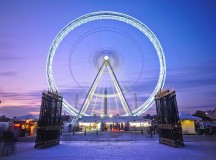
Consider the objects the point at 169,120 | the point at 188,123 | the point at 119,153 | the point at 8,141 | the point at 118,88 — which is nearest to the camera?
the point at 8,141

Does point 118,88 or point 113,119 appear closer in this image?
point 118,88

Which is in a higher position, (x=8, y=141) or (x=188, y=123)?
(x=188, y=123)

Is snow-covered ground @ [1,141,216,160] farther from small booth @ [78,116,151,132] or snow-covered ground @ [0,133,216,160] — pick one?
small booth @ [78,116,151,132]

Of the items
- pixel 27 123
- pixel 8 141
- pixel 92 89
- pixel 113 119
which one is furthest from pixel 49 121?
pixel 113 119

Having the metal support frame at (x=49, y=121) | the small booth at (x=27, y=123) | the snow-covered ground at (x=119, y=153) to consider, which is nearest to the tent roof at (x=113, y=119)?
the small booth at (x=27, y=123)

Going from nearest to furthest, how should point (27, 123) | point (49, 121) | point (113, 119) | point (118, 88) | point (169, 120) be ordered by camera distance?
point (169, 120) → point (49, 121) → point (27, 123) → point (118, 88) → point (113, 119)

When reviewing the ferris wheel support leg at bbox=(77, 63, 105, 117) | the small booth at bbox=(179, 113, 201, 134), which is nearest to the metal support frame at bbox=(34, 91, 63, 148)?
the ferris wheel support leg at bbox=(77, 63, 105, 117)

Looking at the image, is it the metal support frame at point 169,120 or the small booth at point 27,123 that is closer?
the metal support frame at point 169,120

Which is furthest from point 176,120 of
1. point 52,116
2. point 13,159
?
point 13,159

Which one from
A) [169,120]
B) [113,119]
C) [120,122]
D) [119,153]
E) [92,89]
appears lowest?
[119,153]

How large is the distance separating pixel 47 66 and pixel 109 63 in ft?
33.3

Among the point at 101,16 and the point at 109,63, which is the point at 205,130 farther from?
the point at 101,16

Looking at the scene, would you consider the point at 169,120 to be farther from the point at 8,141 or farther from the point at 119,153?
the point at 8,141

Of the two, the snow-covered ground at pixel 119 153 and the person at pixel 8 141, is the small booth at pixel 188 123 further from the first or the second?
the person at pixel 8 141
